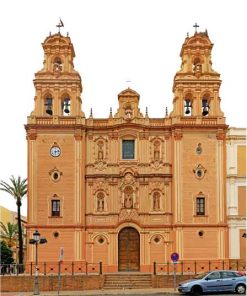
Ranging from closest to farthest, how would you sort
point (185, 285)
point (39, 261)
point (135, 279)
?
1. point (185, 285)
2. point (135, 279)
3. point (39, 261)

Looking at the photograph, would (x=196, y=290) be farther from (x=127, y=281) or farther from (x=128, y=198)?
(x=128, y=198)

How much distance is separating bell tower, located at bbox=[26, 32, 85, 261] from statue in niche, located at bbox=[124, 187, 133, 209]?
10.1ft

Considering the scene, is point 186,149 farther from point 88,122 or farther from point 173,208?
point 88,122

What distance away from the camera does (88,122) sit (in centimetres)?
5088

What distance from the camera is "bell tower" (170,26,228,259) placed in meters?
49.2

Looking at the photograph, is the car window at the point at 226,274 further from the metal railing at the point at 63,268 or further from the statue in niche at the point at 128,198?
the statue in niche at the point at 128,198

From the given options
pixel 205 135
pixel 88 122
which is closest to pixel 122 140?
pixel 88 122

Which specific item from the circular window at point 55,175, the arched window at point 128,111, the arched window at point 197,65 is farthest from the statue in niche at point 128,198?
the arched window at point 197,65

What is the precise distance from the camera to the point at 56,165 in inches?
1965

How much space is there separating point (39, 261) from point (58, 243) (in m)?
1.82

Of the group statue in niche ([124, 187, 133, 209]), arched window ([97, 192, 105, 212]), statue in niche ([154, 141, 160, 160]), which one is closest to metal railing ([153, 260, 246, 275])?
statue in niche ([124, 187, 133, 209])

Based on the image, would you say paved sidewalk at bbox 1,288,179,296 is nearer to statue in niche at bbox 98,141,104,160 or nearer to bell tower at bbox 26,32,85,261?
bell tower at bbox 26,32,85,261

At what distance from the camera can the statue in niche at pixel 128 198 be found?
49969 millimetres

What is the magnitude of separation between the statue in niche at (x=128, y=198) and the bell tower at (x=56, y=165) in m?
3.06
